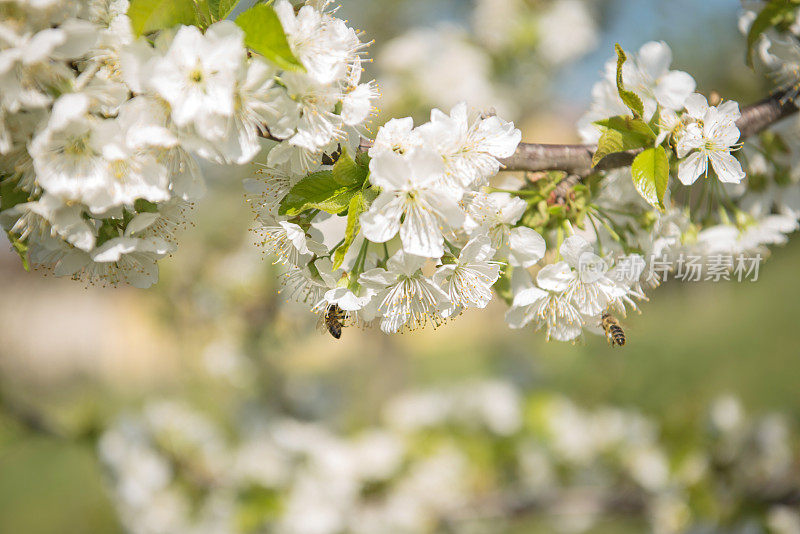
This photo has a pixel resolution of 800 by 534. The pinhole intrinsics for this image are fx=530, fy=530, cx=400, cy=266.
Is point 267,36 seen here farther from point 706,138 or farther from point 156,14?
point 706,138

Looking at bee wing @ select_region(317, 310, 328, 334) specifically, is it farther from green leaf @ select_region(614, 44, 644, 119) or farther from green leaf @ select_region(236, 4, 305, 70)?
green leaf @ select_region(614, 44, 644, 119)

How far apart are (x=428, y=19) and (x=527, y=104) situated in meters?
1.66

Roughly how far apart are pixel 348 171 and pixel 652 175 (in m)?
0.53

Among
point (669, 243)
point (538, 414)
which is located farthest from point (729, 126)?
point (538, 414)

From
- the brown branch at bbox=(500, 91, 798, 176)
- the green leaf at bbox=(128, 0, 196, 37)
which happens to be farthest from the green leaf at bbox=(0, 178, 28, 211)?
the brown branch at bbox=(500, 91, 798, 176)

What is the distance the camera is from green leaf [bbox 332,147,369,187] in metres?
0.82

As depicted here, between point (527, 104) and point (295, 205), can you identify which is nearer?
point (295, 205)

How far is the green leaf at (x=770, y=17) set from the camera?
1.18 meters

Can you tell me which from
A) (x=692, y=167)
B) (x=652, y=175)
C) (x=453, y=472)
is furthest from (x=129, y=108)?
(x=453, y=472)

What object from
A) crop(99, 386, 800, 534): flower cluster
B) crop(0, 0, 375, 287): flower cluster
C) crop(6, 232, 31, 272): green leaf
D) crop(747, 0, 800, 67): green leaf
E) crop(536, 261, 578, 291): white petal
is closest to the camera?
crop(0, 0, 375, 287): flower cluster

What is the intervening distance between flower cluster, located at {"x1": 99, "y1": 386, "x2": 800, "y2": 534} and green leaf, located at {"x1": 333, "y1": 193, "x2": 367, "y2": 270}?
6.42 ft

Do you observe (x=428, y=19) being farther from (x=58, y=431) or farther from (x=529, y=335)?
(x=58, y=431)

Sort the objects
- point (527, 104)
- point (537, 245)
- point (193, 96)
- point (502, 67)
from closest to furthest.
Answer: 1. point (193, 96)
2. point (537, 245)
3. point (502, 67)
4. point (527, 104)

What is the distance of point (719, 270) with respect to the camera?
4.78 ft
